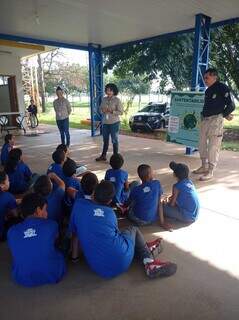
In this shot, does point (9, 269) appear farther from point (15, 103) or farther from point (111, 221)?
point (15, 103)

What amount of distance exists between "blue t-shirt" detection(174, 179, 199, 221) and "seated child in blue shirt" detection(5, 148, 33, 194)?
7.69 ft

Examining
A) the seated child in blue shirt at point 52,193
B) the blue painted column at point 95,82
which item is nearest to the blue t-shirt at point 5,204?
the seated child in blue shirt at point 52,193

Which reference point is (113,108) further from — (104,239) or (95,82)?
(95,82)

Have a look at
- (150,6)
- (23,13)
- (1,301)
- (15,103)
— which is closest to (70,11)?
(23,13)

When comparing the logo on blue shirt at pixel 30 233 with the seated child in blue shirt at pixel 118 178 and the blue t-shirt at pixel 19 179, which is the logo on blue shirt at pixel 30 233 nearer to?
the seated child in blue shirt at pixel 118 178

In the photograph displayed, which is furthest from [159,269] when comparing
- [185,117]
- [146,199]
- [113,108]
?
[185,117]

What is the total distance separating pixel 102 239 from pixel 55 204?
111cm

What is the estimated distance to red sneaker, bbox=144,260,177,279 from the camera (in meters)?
2.61

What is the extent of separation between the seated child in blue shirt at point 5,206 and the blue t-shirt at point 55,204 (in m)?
0.36

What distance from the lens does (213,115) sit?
17.4 ft

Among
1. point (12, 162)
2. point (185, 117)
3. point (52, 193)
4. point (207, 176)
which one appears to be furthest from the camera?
point (185, 117)

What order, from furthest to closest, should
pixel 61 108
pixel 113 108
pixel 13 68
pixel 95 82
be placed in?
pixel 13 68 → pixel 95 82 → pixel 61 108 → pixel 113 108

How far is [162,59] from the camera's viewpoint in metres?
11.6

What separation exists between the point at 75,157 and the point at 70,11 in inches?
127
